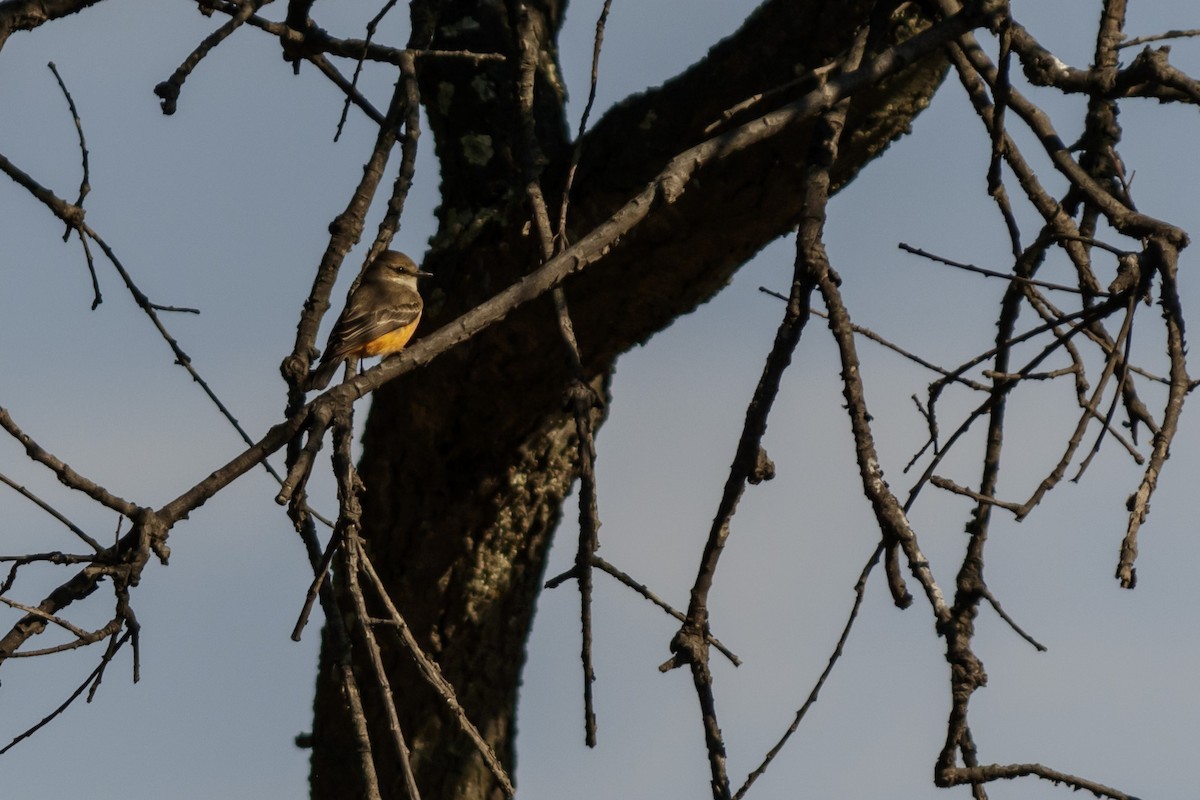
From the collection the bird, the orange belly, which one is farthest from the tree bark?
the orange belly

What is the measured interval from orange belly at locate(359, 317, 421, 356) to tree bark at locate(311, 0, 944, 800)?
1125 mm

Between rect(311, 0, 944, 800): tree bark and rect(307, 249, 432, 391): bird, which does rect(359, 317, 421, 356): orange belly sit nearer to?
rect(307, 249, 432, 391): bird

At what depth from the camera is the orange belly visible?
757 cm

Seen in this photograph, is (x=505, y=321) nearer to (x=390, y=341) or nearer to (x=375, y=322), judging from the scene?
(x=375, y=322)

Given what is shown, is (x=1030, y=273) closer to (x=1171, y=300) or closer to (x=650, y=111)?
(x=1171, y=300)

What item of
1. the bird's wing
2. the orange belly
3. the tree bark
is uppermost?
the orange belly

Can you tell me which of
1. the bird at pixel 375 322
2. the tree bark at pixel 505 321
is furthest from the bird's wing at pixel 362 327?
the tree bark at pixel 505 321

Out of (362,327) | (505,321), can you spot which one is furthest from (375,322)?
(505,321)

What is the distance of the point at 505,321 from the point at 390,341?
1.94 m

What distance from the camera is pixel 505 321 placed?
5.86 m

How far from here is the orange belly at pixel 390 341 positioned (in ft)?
24.8

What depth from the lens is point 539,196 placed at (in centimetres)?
426

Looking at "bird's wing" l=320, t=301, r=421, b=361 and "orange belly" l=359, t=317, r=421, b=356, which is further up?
"orange belly" l=359, t=317, r=421, b=356

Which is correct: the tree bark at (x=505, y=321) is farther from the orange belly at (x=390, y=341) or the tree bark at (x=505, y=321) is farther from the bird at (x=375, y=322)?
the orange belly at (x=390, y=341)
